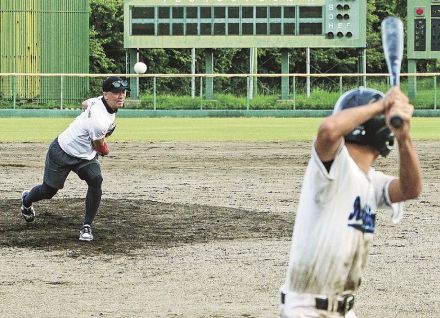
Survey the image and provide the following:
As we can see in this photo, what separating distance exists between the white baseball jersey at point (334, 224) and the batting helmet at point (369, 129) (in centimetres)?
7

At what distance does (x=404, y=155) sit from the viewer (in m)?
3.73

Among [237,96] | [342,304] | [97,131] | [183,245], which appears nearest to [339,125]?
[342,304]

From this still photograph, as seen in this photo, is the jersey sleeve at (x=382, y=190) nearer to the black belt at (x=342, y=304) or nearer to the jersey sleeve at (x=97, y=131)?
the black belt at (x=342, y=304)

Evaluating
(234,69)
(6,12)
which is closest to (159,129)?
(6,12)

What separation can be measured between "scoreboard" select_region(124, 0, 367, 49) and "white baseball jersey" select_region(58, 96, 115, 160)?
29.8 metres

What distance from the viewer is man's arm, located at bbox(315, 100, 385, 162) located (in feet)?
11.7

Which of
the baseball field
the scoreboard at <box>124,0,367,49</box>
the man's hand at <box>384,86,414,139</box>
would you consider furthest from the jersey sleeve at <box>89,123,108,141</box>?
the scoreboard at <box>124,0,367,49</box>

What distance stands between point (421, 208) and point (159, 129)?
59.3 feet

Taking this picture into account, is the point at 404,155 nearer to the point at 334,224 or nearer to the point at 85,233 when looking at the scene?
the point at 334,224

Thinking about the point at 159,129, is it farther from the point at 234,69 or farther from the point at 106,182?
the point at 234,69

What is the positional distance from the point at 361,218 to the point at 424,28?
36.9m

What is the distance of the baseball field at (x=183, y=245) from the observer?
7.51 metres

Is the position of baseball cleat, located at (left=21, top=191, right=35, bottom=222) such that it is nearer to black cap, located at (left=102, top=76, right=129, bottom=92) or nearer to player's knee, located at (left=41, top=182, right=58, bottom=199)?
player's knee, located at (left=41, top=182, right=58, bottom=199)

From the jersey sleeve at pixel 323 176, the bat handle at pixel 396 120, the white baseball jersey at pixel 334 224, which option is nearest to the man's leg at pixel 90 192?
the white baseball jersey at pixel 334 224
